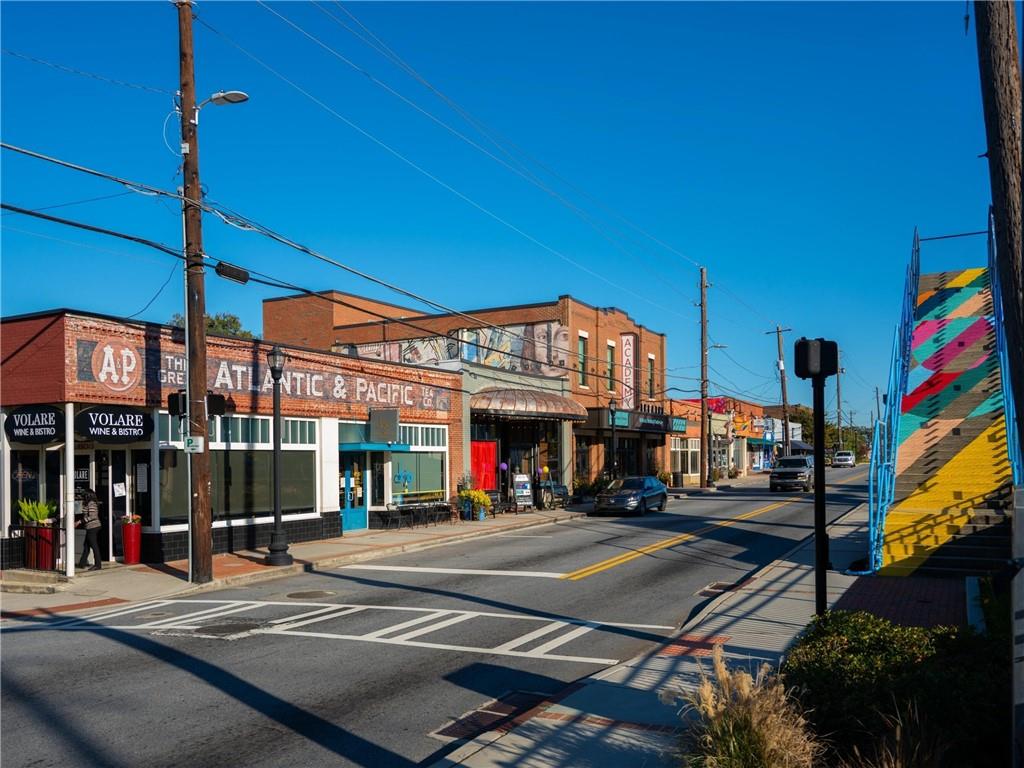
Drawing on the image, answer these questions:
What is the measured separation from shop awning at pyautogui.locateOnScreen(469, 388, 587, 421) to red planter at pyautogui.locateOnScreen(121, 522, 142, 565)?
1410 centimetres

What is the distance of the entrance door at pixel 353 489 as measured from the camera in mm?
24984

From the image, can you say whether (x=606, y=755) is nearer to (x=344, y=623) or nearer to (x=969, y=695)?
(x=969, y=695)

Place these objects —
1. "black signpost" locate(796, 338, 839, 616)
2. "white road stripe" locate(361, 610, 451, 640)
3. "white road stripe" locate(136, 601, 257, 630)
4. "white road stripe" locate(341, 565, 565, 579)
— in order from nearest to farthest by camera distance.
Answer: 1. "black signpost" locate(796, 338, 839, 616)
2. "white road stripe" locate(361, 610, 451, 640)
3. "white road stripe" locate(136, 601, 257, 630)
4. "white road stripe" locate(341, 565, 565, 579)

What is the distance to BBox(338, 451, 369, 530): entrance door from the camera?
25.0 meters

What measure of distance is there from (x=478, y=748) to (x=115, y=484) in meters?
14.6

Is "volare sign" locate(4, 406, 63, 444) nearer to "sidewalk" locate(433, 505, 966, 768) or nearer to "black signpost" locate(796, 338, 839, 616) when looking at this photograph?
"sidewalk" locate(433, 505, 966, 768)

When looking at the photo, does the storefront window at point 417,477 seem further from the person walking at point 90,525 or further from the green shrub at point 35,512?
the green shrub at point 35,512

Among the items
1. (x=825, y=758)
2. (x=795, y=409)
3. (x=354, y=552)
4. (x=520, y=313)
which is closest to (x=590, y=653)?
(x=825, y=758)

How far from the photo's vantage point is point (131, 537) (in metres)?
18.3

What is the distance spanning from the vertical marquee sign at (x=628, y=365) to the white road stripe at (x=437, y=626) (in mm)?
32980

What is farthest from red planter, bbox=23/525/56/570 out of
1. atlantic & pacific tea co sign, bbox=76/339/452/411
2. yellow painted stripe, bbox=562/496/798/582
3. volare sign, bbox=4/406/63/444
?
yellow painted stripe, bbox=562/496/798/582

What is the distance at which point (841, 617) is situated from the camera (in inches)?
274

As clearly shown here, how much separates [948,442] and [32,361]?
18401 mm

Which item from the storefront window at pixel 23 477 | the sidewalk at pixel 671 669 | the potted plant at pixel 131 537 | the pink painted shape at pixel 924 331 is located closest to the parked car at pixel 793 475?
the pink painted shape at pixel 924 331
